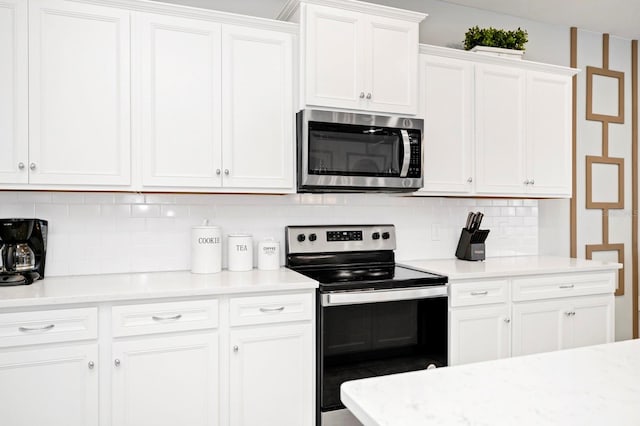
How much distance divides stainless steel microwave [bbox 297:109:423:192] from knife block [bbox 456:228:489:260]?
0.69 m

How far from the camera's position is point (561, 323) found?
2.97 m

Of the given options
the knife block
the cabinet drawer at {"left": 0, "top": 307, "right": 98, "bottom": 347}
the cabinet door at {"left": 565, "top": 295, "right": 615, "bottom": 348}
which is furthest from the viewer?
the knife block

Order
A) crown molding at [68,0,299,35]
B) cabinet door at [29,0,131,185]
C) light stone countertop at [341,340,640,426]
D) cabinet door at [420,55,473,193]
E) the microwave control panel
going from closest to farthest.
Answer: light stone countertop at [341,340,640,426] → cabinet door at [29,0,131,185] → crown molding at [68,0,299,35] → the microwave control panel → cabinet door at [420,55,473,193]

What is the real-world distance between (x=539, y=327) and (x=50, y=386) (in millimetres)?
2689

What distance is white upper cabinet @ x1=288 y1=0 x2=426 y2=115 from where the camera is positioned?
2508mm

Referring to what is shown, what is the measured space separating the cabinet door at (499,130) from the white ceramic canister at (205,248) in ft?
5.66

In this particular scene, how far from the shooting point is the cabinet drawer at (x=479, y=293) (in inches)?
104

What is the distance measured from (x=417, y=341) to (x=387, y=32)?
5.85 ft

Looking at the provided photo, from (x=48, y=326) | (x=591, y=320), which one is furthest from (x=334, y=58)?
(x=591, y=320)

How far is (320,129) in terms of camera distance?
8.26 ft

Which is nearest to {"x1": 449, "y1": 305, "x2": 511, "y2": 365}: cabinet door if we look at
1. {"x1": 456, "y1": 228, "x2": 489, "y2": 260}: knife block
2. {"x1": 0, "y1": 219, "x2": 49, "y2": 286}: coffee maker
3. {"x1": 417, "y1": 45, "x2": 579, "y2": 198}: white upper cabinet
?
{"x1": 456, "y1": 228, "x2": 489, "y2": 260}: knife block

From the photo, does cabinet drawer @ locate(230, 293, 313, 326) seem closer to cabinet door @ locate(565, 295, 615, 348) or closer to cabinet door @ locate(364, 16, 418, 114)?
cabinet door @ locate(364, 16, 418, 114)

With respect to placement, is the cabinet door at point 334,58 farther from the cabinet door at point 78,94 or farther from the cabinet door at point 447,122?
the cabinet door at point 78,94

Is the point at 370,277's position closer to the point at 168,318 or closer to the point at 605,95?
the point at 168,318
